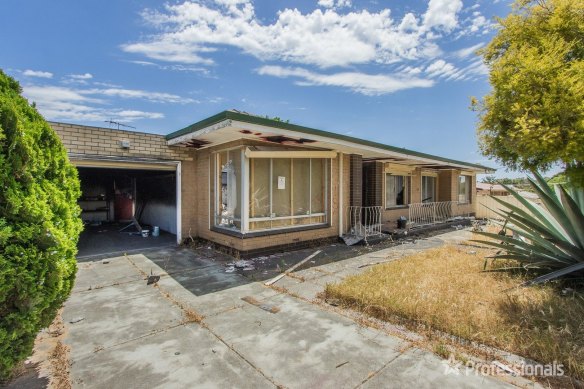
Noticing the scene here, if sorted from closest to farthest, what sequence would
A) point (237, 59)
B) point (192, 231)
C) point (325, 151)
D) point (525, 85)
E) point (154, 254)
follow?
1. point (525, 85)
2. point (154, 254)
3. point (325, 151)
4. point (192, 231)
5. point (237, 59)

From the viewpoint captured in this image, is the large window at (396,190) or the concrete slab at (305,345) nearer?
the concrete slab at (305,345)

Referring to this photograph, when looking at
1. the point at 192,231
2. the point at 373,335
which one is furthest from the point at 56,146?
the point at 192,231

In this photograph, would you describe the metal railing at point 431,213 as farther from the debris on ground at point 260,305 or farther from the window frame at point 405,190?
the debris on ground at point 260,305

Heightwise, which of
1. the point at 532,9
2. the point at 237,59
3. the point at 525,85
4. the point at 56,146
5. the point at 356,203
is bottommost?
the point at 356,203

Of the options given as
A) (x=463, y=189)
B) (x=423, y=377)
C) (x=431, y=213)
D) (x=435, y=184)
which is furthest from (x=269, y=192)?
(x=463, y=189)

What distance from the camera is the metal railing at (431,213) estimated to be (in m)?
12.6

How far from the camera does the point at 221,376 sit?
259 cm

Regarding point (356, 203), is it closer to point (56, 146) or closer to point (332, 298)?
Result: point (332, 298)

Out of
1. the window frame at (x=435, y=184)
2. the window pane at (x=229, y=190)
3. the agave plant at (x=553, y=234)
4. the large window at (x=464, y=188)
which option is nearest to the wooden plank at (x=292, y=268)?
the window pane at (x=229, y=190)

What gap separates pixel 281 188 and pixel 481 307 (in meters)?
5.22

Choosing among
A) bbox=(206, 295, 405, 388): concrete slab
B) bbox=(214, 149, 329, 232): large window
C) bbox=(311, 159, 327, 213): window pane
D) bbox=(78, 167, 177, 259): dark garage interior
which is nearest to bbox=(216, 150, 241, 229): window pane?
bbox=(214, 149, 329, 232): large window

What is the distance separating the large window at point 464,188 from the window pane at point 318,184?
12.2m

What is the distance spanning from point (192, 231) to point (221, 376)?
22.8ft

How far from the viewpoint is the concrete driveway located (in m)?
2.54
